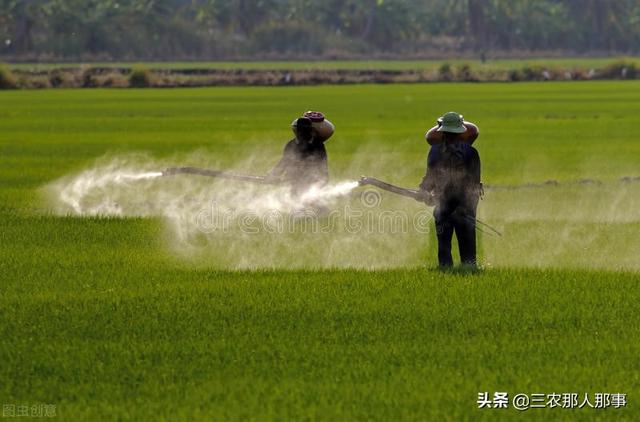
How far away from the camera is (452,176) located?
1398cm

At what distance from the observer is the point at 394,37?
17250cm

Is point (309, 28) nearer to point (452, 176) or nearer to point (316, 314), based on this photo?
point (452, 176)

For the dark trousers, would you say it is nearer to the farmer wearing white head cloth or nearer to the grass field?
the grass field

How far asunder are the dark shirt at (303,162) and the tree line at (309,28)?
444 feet

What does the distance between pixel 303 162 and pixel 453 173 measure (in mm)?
2909

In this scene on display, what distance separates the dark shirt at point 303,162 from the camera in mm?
16375

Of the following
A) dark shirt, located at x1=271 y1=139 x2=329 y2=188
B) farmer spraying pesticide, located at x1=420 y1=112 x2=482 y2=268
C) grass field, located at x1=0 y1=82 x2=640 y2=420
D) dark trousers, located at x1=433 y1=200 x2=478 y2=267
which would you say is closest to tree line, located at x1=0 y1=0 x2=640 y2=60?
grass field, located at x1=0 y1=82 x2=640 y2=420

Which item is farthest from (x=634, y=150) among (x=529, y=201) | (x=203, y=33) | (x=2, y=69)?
(x=203, y=33)

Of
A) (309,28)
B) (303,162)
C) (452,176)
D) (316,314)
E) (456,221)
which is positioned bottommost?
(316,314)

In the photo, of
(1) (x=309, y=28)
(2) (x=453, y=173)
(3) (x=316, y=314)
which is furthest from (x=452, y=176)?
(1) (x=309, y=28)

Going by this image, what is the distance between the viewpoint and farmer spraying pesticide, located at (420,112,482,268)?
45.7 ft

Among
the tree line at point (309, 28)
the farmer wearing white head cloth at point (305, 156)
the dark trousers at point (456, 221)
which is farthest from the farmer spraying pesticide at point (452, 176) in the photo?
the tree line at point (309, 28)

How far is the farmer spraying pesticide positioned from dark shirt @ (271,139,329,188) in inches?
97.2

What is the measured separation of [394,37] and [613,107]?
116m
